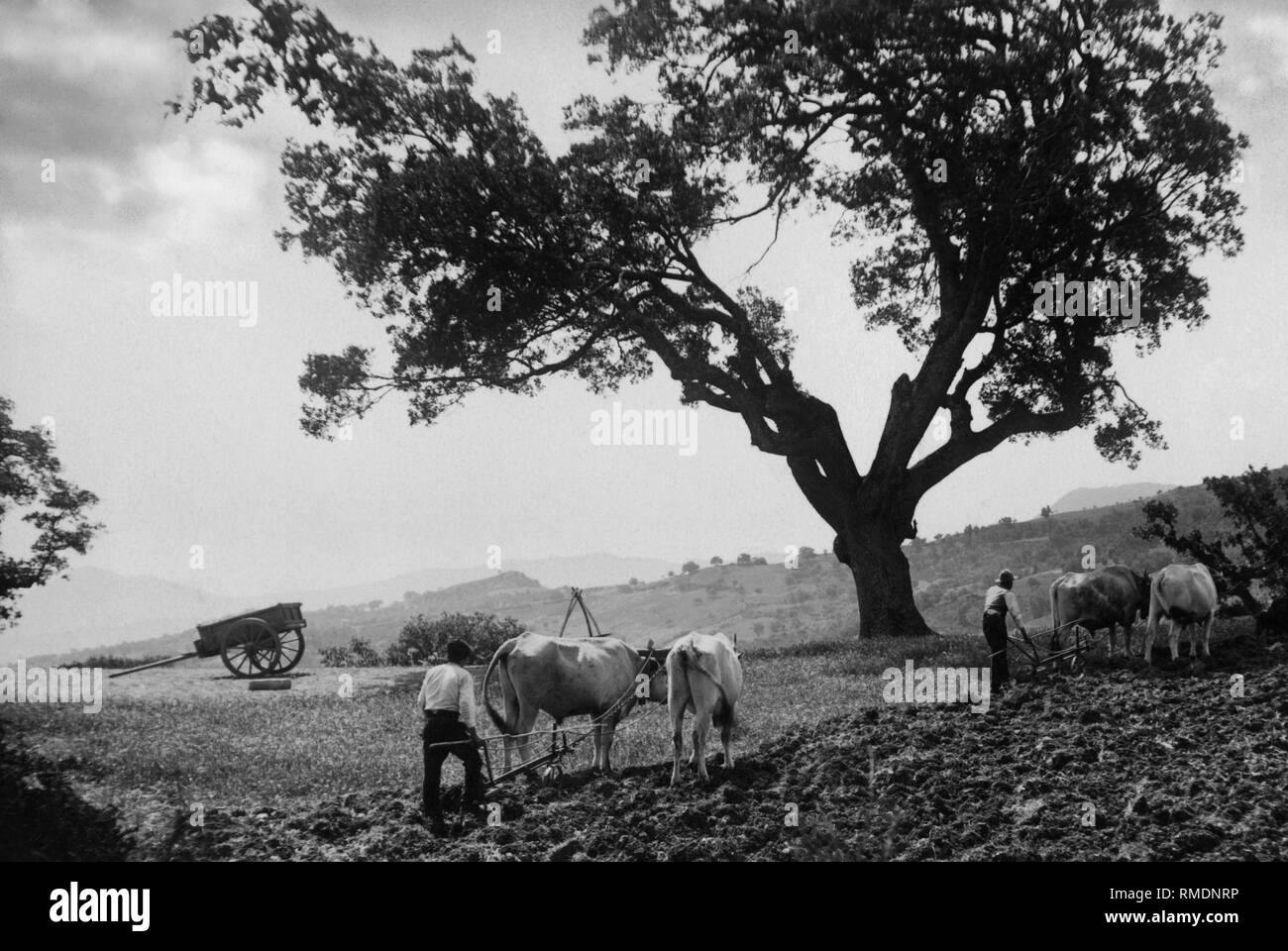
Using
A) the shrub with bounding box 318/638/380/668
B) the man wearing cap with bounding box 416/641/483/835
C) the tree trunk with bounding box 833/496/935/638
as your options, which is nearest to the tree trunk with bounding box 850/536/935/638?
the tree trunk with bounding box 833/496/935/638

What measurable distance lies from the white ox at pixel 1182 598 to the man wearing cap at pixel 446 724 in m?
8.51

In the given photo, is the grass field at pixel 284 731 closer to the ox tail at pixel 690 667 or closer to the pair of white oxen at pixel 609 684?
the pair of white oxen at pixel 609 684

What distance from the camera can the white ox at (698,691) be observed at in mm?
9019

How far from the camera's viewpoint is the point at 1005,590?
38.0 feet

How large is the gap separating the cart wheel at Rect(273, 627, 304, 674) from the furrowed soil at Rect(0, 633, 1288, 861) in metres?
7.03

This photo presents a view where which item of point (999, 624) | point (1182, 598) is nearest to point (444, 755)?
point (999, 624)

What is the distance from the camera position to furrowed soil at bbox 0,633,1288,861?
7.57 metres

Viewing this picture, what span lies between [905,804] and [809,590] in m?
49.4

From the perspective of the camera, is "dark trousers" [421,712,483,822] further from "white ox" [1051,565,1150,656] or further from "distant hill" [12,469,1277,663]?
"distant hill" [12,469,1277,663]

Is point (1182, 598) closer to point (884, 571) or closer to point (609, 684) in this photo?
point (884, 571)

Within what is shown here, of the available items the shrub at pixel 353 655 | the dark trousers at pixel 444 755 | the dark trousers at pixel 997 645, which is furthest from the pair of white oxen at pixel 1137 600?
the shrub at pixel 353 655

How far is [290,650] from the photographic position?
675 inches
